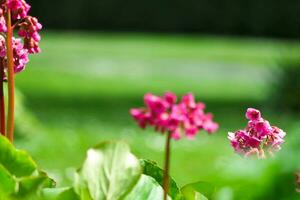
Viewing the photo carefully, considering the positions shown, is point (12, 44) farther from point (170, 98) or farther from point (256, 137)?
point (256, 137)

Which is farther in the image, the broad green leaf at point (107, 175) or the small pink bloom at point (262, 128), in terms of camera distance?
the small pink bloom at point (262, 128)

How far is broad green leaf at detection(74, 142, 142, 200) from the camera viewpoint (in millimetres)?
890

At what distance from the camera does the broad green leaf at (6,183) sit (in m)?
0.89

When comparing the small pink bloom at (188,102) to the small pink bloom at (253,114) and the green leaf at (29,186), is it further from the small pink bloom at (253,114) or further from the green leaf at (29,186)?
the green leaf at (29,186)

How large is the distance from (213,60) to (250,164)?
2254 centimetres

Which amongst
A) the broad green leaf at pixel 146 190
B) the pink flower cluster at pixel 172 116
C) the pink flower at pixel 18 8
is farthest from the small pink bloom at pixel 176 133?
the pink flower at pixel 18 8

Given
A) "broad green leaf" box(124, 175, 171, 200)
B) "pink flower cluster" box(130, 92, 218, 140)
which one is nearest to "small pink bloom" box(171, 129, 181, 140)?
"pink flower cluster" box(130, 92, 218, 140)

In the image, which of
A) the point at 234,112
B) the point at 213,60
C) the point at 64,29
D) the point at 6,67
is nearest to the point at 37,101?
the point at 234,112

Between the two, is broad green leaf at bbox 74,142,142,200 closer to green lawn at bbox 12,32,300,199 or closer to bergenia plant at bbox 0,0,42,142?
green lawn at bbox 12,32,300,199

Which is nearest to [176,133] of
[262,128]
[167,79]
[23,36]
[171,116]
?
[171,116]

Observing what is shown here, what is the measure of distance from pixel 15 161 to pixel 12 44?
0.92 ft

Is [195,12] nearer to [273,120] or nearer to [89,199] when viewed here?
[273,120]

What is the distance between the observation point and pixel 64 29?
3136 centimetres

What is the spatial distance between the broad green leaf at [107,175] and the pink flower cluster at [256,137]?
0.30 metres
